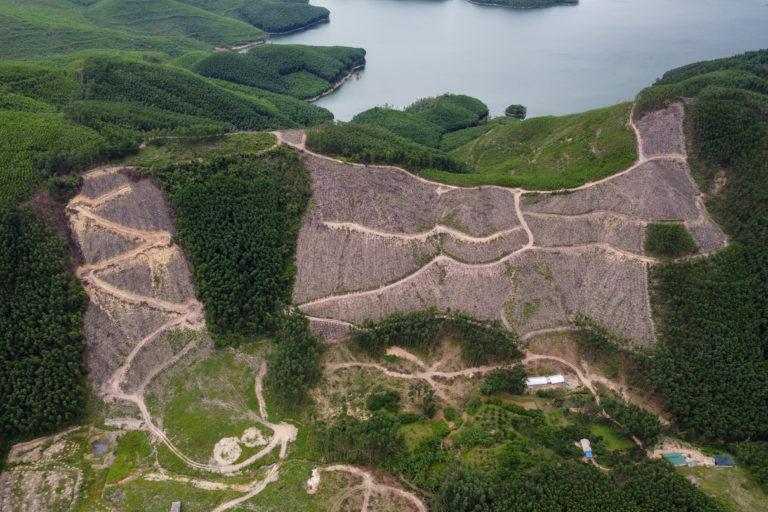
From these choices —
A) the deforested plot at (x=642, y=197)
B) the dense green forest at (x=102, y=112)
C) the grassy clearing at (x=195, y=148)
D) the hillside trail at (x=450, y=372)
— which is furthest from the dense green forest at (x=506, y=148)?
the hillside trail at (x=450, y=372)

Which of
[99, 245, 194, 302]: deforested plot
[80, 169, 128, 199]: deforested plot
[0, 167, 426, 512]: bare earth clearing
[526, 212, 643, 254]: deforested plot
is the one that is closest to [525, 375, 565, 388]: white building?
[526, 212, 643, 254]: deforested plot

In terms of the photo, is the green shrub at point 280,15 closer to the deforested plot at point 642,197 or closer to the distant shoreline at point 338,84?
the distant shoreline at point 338,84

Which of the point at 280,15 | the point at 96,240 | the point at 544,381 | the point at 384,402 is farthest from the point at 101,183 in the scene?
the point at 280,15

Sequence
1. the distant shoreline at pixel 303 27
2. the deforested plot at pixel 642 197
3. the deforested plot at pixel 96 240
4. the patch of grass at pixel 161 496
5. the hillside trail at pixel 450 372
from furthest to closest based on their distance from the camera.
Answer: the distant shoreline at pixel 303 27, the deforested plot at pixel 642 197, the deforested plot at pixel 96 240, the hillside trail at pixel 450 372, the patch of grass at pixel 161 496

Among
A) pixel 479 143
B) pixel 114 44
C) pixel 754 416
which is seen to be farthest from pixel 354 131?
pixel 114 44

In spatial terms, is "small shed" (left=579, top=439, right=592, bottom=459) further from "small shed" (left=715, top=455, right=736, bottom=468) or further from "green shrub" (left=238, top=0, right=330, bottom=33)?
"green shrub" (left=238, top=0, right=330, bottom=33)

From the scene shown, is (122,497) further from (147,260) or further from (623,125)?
(623,125)
